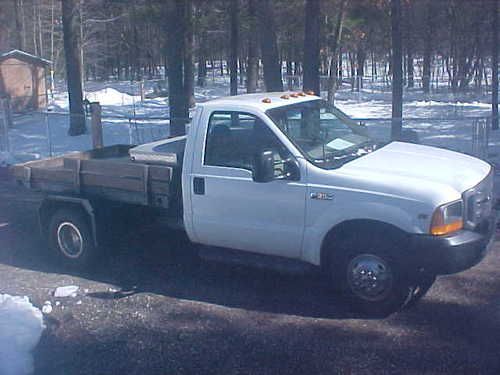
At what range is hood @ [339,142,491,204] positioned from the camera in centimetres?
616

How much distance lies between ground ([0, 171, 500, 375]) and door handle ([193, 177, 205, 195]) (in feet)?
3.19

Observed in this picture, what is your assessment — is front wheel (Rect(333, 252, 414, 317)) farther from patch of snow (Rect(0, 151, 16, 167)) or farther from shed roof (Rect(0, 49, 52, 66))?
shed roof (Rect(0, 49, 52, 66))

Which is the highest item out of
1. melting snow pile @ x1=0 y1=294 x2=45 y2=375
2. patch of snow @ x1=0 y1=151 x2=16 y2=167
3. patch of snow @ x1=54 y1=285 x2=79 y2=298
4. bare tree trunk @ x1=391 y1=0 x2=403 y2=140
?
bare tree trunk @ x1=391 y1=0 x2=403 y2=140

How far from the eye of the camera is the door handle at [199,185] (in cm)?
707

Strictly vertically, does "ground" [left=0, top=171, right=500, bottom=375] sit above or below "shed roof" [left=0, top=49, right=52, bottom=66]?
below

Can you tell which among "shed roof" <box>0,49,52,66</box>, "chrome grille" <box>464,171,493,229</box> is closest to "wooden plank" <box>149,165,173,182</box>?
"chrome grille" <box>464,171,493,229</box>

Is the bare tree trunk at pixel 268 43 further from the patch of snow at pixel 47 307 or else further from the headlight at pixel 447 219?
the headlight at pixel 447 219

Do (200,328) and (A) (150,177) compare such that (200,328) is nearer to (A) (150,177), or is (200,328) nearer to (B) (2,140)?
(A) (150,177)

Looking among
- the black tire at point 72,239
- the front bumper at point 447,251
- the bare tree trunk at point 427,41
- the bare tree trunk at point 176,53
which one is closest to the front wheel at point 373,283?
the front bumper at point 447,251

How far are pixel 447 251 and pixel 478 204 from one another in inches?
28.4

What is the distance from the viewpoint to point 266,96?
762cm

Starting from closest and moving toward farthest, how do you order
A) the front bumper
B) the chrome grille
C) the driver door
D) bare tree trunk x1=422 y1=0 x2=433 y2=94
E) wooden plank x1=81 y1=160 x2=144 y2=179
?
the front bumper
the chrome grille
the driver door
wooden plank x1=81 y1=160 x2=144 y2=179
bare tree trunk x1=422 y1=0 x2=433 y2=94

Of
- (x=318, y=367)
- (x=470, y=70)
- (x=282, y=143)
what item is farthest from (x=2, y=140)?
(x=470, y=70)

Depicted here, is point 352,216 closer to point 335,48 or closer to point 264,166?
point 264,166
